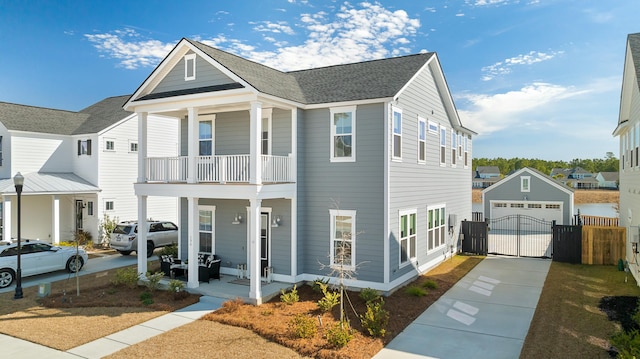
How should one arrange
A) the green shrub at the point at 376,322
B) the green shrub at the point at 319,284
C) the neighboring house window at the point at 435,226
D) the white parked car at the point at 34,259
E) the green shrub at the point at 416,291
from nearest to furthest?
the green shrub at the point at 376,322 → the green shrub at the point at 416,291 → the green shrub at the point at 319,284 → the white parked car at the point at 34,259 → the neighboring house window at the point at 435,226

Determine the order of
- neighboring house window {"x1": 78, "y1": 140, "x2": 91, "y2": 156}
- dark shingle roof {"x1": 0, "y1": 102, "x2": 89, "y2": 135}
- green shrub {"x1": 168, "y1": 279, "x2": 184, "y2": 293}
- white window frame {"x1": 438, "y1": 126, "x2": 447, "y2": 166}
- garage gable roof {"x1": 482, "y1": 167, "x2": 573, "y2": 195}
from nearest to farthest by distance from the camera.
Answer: green shrub {"x1": 168, "y1": 279, "x2": 184, "y2": 293} → white window frame {"x1": 438, "y1": 126, "x2": 447, "y2": 166} → dark shingle roof {"x1": 0, "y1": 102, "x2": 89, "y2": 135} → neighboring house window {"x1": 78, "y1": 140, "x2": 91, "y2": 156} → garage gable roof {"x1": 482, "y1": 167, "x2": 573, "y2": 195}

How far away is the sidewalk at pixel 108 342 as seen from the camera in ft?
27.9

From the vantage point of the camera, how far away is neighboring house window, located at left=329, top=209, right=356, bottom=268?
514 inches

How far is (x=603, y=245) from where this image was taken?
17.9 meters

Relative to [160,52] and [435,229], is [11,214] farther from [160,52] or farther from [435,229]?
[435,229]

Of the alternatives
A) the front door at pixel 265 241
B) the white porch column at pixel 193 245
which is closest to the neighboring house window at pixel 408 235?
the front door at pixel 265 241

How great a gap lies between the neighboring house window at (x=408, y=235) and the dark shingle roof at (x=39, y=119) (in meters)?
20.6

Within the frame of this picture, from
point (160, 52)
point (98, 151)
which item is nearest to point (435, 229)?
point (160, 52)

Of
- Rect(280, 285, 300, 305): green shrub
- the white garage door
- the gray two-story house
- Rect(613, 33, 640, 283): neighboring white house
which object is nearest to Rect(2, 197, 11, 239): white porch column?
the gray two-story house

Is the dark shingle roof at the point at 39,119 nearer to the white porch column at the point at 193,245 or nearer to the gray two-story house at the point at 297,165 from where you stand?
the gray two-story house at the point at 297,165

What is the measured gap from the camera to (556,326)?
32.7ft

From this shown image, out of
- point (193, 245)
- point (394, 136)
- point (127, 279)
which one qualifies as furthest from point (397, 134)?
point (127, 279)

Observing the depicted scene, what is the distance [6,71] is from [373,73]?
20.8 meters

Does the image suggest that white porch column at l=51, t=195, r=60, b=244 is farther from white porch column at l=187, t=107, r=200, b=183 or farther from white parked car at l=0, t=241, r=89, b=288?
white porch column at l=187, t=107, r=200, b=183
